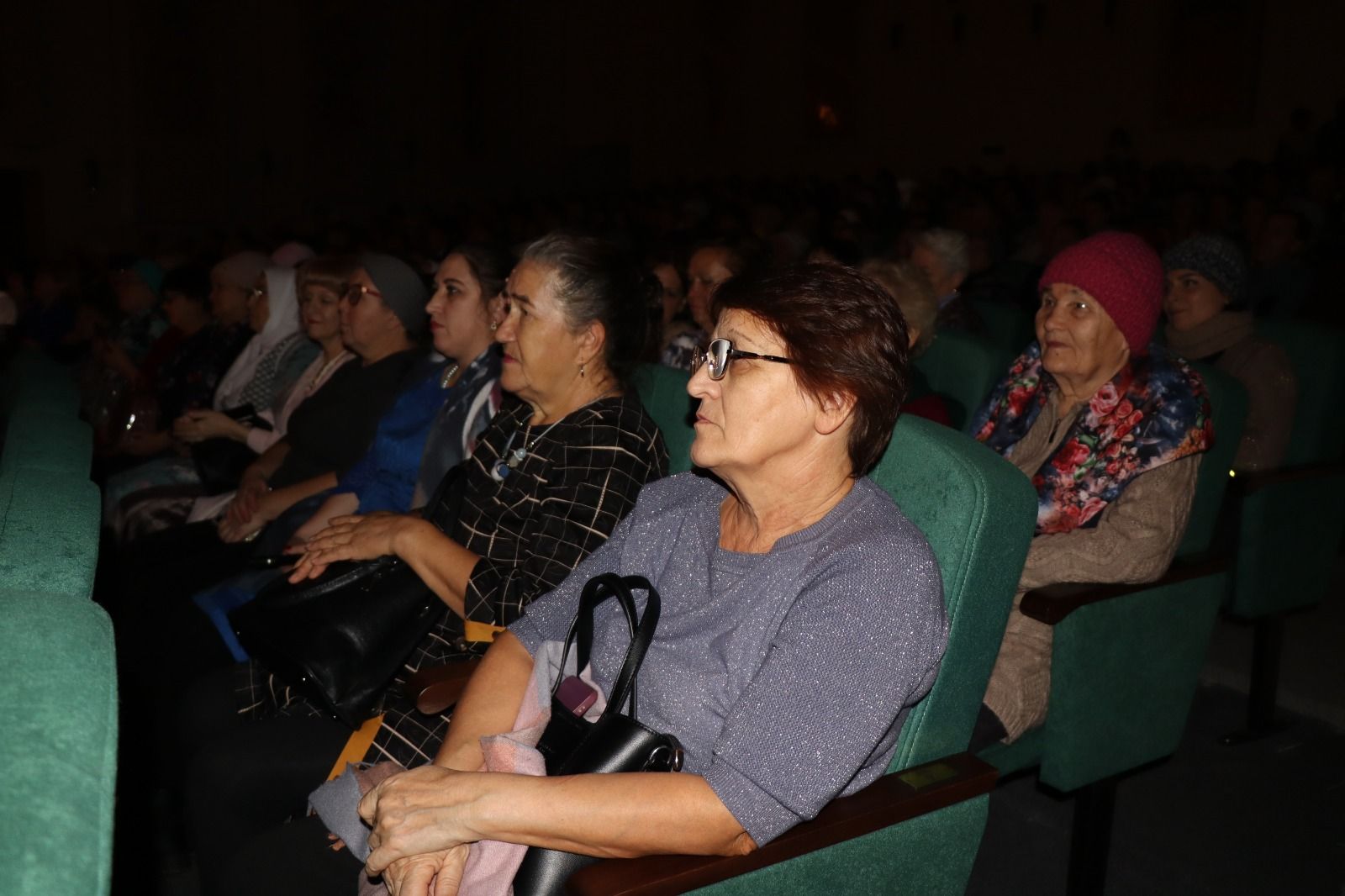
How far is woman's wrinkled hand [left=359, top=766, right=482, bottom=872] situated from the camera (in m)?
1.24

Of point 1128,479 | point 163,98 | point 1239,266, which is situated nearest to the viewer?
point 1128,479

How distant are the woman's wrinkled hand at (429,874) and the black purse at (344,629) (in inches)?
20.5

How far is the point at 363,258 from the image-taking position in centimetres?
315

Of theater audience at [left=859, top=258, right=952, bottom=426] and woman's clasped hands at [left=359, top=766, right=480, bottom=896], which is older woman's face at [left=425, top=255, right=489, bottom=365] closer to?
theater audience at [left=859, top=258, right=952, bottom=426]

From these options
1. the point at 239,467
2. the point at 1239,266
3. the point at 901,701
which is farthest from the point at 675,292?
the point at 901,701

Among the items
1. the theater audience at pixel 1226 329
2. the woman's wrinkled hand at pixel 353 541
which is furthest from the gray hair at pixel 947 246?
the woman's wrinkled hand at pixel 353 541

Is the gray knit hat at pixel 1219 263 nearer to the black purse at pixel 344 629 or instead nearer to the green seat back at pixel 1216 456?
the green seat back at pixel 1216 456

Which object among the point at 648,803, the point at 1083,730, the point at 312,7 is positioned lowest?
the point at 1083,730

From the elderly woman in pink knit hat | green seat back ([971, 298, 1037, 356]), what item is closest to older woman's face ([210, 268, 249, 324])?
green seat back ([971, 298, 1037, 356])

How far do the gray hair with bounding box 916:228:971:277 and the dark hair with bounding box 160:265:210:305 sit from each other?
2.92 meters

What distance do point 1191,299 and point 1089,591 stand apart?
193 centimetres

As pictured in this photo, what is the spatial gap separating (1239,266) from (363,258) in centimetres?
267

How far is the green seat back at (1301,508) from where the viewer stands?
271 centimetres

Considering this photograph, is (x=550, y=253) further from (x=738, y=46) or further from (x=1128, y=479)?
(x=738, y=46)
